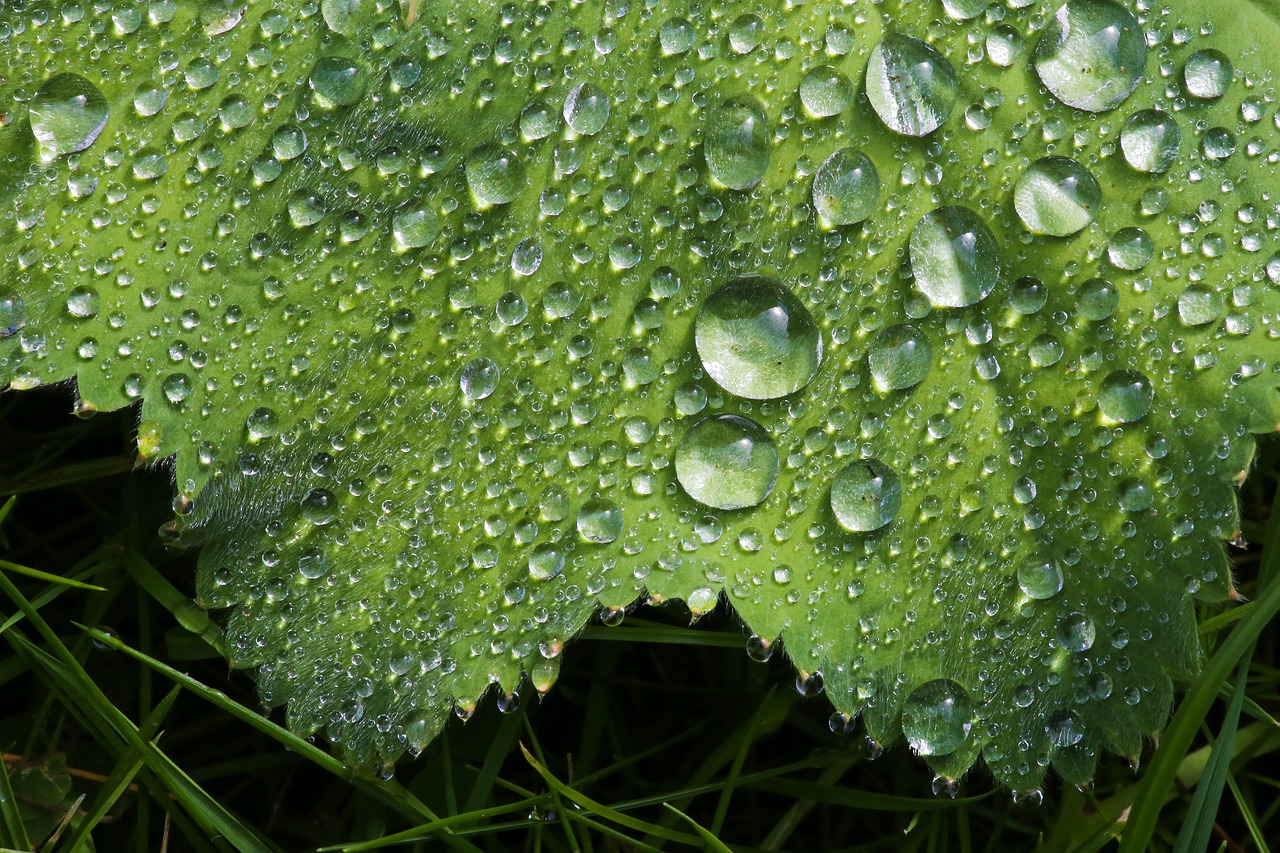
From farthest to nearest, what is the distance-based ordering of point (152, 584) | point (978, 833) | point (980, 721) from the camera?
point (978, 833) < point (152, 584) < point (980, 721)

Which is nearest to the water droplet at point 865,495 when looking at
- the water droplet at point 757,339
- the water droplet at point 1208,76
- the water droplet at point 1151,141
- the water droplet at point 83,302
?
the water droplet at point 757,339

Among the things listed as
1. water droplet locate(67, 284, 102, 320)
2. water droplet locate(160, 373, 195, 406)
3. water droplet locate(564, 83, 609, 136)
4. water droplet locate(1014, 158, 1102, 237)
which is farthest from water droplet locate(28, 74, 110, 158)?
water droplet locate(1014, 158, 1102, 237)

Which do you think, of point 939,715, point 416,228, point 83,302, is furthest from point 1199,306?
point 83,302

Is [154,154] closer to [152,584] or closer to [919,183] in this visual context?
[152,584]

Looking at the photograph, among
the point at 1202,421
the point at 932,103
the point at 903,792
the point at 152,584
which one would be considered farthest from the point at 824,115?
the point at 152,584

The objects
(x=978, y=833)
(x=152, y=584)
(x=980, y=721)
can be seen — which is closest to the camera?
(x=980, y=721)

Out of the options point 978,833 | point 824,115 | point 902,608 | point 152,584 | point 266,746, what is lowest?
point 978,833

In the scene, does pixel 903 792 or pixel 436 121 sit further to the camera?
pixel 903 792

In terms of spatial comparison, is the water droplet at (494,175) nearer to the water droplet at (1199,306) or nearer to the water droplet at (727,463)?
the water droplet at (727,463)
